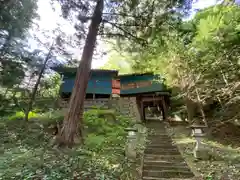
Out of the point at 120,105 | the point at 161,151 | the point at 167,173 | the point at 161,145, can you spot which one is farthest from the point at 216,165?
the point at 120,105

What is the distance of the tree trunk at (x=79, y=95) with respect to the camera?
6.23 meters

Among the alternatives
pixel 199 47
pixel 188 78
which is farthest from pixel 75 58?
pixel 199 47

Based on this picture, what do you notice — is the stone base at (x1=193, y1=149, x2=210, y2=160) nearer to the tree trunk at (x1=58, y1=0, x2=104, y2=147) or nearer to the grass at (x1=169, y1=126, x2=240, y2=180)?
the grass at (x1=169, y1=126, x2=240, y2=180)

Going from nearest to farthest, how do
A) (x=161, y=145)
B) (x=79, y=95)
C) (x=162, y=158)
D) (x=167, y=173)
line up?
(x=167, y=173) < (x=79, y=95) < (x=162, y=158) < (x=161, y=145)

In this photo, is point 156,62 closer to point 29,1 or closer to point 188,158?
point 188,158

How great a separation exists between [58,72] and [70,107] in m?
12.8

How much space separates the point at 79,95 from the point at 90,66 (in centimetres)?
127

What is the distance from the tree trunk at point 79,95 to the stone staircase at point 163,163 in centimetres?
262

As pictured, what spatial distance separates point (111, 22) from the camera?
7984 mm

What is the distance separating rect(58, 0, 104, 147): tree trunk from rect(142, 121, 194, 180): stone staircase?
2.62 meters

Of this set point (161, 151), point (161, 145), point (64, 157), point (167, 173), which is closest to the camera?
point (64, 157)

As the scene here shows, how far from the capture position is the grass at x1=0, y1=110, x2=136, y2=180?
169 inches

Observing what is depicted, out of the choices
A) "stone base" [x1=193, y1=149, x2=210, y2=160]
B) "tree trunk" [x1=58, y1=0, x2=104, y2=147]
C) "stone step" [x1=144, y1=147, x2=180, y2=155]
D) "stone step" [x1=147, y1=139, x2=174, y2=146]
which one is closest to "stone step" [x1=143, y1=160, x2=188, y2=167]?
"stone base" [x1=193, y1=149, x2=210, y2=160]

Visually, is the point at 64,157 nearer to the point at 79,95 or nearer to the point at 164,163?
the point at 79,95
